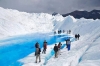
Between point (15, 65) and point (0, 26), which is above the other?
point (0, 26)

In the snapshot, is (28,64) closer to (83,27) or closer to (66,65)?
(66,65)

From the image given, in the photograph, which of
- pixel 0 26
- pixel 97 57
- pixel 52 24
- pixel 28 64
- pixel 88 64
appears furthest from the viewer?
pixel 52 24

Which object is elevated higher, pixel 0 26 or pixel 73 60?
pixel 0 26

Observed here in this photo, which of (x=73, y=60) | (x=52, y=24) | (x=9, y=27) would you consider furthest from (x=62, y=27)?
(x=73, y=60)

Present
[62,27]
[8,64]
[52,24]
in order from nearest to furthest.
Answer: [8,64] < [62,27] < [52,24]

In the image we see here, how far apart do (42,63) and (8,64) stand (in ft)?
14.3

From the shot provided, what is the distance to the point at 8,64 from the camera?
63.6ft

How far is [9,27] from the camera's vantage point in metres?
68.2

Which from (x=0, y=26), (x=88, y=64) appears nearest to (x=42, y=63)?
(x=88, y=64)

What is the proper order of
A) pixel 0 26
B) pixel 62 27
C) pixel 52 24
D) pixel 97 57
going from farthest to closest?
pixel 52 24 < pixel 62 27 < pixel 0 26 < pixel 97 57

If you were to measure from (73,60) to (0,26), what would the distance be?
52.5 m

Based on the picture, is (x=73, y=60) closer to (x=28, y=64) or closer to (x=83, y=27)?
(x=28, y=64)

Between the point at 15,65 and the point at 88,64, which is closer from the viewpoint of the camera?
the point at 88,64

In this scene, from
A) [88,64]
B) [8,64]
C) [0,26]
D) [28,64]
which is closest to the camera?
[88,64]
